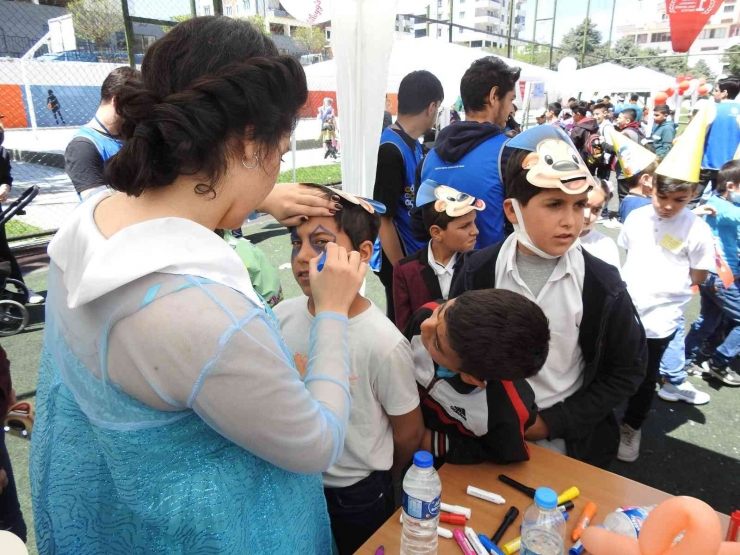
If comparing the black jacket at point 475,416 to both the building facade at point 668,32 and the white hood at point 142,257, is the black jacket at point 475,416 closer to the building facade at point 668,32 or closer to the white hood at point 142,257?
the white hood at point 142,257

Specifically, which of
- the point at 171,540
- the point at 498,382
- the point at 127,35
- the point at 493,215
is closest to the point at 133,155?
the point at 171,540

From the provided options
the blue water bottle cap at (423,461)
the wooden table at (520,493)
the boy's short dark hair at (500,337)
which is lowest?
the wooden table at (520,493)

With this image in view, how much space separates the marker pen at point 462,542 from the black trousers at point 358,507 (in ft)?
1.17

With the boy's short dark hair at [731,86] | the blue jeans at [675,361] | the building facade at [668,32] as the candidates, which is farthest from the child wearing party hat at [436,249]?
the building facade at [668,32]

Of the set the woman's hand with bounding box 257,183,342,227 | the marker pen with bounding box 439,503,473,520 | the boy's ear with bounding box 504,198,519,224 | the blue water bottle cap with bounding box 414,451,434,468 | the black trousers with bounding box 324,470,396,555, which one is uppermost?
the woman's hand with bounding box 257,183,342,227

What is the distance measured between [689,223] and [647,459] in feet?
4.32

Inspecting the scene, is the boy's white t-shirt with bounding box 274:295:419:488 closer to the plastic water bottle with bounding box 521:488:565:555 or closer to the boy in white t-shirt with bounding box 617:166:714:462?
the plastic water bottle with bounding box 521:488:565:555

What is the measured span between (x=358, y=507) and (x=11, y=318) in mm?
3786

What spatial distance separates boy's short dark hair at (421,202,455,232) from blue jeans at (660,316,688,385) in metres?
1.68

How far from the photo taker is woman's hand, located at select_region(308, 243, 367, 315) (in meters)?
1.00

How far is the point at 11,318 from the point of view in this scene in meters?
4.02

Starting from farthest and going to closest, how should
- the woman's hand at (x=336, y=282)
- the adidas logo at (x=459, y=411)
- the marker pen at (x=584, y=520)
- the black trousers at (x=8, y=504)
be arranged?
the black trousers at (x=8, y=504)
the adidas logo at (x=459, y=411)
the marker pen at (x=584, y=520)
the woman's hand at (x=336, y=282)

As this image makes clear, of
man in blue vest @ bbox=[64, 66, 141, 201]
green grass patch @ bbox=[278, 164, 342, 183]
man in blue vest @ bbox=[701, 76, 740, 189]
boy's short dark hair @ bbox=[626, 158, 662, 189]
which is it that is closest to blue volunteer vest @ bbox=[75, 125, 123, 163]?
man in blue vest @ bbox=[64, 66, 141, 201]

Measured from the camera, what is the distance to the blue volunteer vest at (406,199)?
3088 mm
